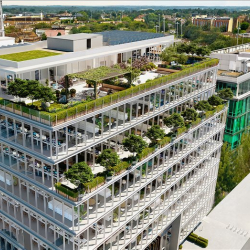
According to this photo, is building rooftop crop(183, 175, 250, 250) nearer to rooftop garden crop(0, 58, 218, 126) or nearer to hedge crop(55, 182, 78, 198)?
rooftop garden crop(0, 58, 218, 126)

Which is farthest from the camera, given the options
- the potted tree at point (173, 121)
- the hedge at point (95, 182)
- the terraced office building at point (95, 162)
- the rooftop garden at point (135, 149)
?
the potted tree at point (173, 121)

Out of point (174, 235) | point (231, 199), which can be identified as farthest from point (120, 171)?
point (231, 199)

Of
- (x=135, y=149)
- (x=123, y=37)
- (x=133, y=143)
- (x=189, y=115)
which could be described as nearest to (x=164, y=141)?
(x=189, y=115)

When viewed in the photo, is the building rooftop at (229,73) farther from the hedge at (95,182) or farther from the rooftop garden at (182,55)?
the hedge at (95,182)

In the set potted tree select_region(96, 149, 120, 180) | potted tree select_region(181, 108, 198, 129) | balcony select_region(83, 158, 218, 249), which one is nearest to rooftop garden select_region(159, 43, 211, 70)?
potted tree select_region(181, 108, 198, 129)

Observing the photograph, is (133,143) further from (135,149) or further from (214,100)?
(214,100)

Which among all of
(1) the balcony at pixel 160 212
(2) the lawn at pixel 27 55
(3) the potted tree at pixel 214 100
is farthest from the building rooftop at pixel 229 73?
(2) the lawn at pixel 27 55

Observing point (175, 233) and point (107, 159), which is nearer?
point (107, 159)
